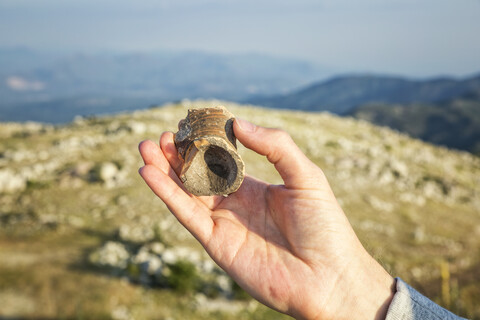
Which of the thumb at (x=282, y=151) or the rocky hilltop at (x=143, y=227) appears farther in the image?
the rocky hilltop at (x=143, y=227)

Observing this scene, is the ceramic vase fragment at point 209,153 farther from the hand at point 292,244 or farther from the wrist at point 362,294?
the wrist at point 362,294

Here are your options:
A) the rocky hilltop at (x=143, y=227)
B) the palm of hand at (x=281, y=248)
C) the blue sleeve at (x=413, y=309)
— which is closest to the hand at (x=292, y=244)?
the palm of hand at (x=281, y=248)

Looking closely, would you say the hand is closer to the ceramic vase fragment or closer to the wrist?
the wrist

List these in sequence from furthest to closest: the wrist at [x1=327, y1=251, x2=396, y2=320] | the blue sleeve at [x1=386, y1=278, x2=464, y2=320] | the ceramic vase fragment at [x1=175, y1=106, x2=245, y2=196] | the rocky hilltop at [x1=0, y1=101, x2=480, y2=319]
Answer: the rocky hilltop at [x1=0, y1=101, x2=480, y2=319] < the ceramic vase fragment at [x1=175, y1=106, x2=245, y2=196] < the wrist at [x1=327, y1=251, x2=396, y2=320] < the blue sleeve at [x1=386, y1=278, x2=464, y2=320]

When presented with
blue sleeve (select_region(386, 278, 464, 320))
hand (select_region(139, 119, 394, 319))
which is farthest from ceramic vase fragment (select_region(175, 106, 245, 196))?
Result: blue sleeve (select_region(386, 278, 464, 320))

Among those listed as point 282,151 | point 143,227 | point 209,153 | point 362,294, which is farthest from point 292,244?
point 143,227

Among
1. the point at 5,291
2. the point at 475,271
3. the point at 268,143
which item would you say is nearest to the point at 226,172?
the point at 268,143
